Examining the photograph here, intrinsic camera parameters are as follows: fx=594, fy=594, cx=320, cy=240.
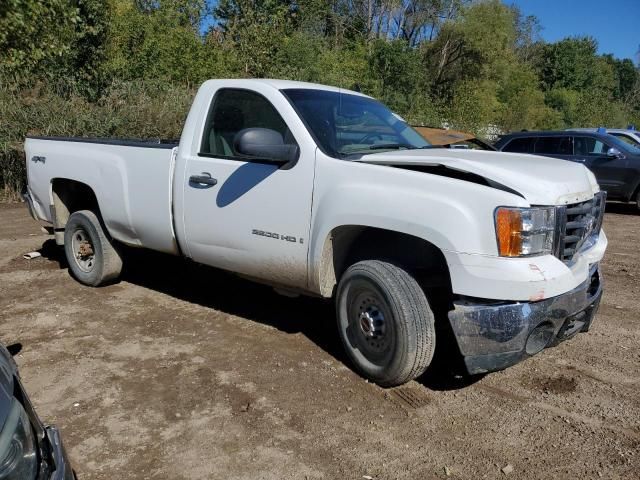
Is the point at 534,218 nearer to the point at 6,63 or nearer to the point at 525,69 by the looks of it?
the point at 6,63

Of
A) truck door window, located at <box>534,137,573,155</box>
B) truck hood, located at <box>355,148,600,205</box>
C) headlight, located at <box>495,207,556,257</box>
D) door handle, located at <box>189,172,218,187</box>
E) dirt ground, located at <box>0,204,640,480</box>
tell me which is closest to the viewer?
dirt ground, located at <box>0,204,640,480</box>

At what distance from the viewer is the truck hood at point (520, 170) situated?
132 inches

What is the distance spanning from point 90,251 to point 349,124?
3.22 meters

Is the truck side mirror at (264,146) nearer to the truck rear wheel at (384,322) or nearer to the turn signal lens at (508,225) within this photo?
the truck rear wheel at (384,322)

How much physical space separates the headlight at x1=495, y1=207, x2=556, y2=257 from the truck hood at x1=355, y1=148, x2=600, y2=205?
0.09m

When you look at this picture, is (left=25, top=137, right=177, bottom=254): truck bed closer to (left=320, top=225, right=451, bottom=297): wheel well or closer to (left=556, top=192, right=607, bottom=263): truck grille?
(left=320, top=225, right=451, bottom=297): wheel well

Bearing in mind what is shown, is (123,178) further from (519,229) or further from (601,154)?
(601,154)

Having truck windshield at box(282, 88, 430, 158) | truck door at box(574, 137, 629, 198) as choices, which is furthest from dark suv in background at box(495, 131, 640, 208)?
truck windshield at box(282, 88, 430, 158)

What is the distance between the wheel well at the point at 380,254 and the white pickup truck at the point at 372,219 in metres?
0.01

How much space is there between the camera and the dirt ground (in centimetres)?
311

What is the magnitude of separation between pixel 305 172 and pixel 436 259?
1054 millimetres

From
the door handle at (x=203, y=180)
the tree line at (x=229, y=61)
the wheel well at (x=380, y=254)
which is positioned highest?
the tree line at (x=229, y=61)

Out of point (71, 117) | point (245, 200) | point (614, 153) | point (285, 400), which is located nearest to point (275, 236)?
point (245, 200)

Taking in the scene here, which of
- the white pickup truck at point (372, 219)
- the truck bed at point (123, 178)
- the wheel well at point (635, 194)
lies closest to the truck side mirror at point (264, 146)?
the white pickup truck at point (372, 219)
